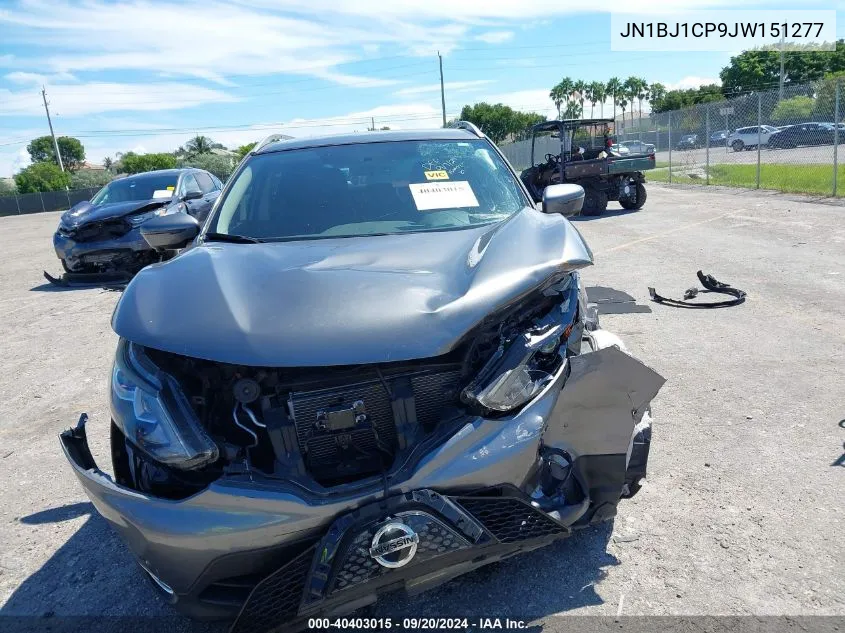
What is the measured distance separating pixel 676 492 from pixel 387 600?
57.9 inches

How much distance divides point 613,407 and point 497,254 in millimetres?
719

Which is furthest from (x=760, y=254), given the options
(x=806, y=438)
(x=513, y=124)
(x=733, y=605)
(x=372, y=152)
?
(x=513, y=124)

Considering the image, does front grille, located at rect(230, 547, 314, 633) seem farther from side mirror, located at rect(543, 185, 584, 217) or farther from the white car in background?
the white car in background

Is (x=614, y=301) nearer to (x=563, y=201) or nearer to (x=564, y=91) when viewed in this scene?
(x=563, y=201)

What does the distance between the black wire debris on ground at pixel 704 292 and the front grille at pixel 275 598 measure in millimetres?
5347

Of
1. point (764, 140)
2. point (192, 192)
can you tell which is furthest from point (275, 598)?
point (764, 140)

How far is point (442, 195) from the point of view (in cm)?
356

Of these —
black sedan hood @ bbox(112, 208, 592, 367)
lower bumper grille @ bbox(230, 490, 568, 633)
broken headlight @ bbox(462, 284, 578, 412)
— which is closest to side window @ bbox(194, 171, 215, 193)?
black sedan hood @ bbox(112, 208, 592, 367)

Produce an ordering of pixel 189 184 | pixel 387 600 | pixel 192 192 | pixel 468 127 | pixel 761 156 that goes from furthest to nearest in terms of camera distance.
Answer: pixel 761 156 → pixel 189 184 → pixel 192 192 → pixel 468 127 → pixel 387 600

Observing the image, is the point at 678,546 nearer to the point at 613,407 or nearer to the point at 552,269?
the point at 613,407

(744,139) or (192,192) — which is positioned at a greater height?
(192,192)

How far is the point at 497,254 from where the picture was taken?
2.60 m

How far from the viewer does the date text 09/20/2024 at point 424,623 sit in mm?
2400

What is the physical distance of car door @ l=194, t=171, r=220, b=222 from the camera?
415 inches
